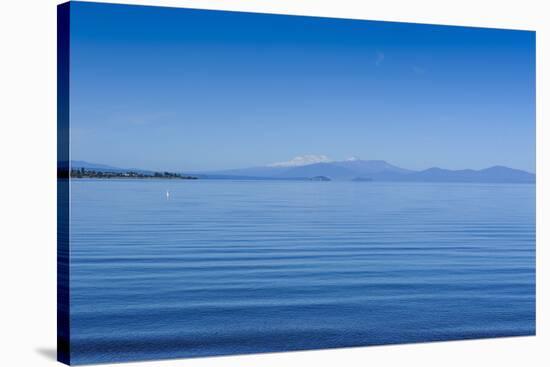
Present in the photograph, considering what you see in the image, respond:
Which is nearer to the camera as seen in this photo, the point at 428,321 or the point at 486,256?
the point at 428,321

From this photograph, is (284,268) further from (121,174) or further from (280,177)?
(121,174)

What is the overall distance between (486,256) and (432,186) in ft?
5.61

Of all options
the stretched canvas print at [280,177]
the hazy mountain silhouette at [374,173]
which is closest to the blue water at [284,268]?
the stretched canvas print at [280,177]

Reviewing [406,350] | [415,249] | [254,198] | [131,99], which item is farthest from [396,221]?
[131,99]

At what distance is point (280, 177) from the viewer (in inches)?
514

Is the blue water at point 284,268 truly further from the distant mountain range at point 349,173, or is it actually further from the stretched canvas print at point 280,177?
the distant mountain range at point 349,173

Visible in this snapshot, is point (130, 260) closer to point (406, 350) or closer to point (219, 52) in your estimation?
point (219, 52)

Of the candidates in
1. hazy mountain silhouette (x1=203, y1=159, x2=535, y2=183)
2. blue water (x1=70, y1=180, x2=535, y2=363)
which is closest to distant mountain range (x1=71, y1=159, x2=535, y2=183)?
hazy mountain silhouette (x1=203, y1=159, x2=535, y2=183)

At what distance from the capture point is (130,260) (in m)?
14.3

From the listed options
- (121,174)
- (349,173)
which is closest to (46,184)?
(121,174)

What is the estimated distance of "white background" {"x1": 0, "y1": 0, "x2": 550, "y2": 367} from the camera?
12.0m

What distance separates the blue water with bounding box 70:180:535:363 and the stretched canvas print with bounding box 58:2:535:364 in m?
0.03

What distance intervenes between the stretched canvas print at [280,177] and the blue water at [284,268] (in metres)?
0.03

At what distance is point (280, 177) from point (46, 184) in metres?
2.77
